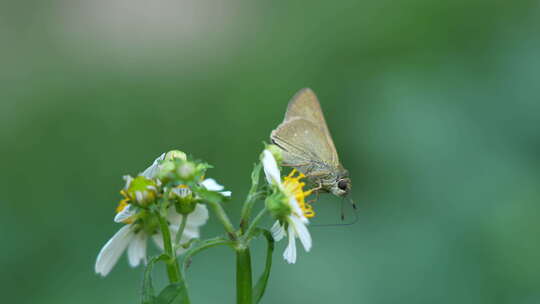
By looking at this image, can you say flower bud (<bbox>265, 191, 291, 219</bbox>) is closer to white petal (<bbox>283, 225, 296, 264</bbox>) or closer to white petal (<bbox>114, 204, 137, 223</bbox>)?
white petal (<bbox>283, 225, 296, 264</bbox>)

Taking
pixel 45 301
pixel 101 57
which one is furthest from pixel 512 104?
pixel 101 57

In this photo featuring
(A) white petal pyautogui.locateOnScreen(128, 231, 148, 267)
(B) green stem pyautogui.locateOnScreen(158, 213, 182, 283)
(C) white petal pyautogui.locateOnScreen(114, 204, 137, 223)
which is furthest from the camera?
(A) white petal pyautogui.locateOnScreen(128, 231, 148, 267)

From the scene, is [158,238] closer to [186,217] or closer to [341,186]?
[186,217]

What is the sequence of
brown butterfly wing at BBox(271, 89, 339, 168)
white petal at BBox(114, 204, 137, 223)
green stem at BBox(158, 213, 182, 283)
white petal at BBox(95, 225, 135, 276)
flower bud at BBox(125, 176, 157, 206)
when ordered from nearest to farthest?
green stem at BBox(158, 213, 182, 283) < flower bud at BBox(125, 176, 157, 206) < white petal at BBox(114, 204, 137, 223) < white petal at BBox(95, 225, 135, 276) < brown butterfly wing at BBox(271, 89, 339, 168)

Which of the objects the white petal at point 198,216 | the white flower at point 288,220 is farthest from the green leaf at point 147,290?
the white petal at point 198,216

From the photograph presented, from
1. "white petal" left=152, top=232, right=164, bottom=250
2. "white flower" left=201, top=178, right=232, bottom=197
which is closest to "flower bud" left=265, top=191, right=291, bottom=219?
"white flower" left=201, top=178, right=232, bottom=197

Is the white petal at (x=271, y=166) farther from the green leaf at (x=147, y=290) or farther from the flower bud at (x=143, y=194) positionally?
the green leaf at (x=147, y=290)

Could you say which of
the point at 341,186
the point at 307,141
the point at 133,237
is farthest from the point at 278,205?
the point at 307,141
